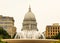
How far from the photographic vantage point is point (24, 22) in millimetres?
138875

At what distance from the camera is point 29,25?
136125mm

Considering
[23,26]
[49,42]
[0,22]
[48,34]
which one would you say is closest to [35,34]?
[49,42]

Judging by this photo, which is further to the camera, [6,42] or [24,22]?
[24,22]

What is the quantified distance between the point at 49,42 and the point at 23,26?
81.8 m

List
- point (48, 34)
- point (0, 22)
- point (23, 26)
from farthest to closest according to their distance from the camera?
point (48, 34)
point (0, 22)
point (23, 26)

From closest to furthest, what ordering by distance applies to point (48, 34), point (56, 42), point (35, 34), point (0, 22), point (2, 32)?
point (56, 42) → point (35, 34) → point (2, 32) → point (0, 22) → point (48, 34)

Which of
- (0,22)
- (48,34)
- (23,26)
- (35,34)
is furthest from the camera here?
(48,34)

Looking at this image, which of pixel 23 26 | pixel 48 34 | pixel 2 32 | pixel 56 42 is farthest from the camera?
pixel 48 34

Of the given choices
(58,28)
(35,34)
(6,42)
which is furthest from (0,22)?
(6,42)

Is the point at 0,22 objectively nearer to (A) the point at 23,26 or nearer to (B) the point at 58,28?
(A) the point at 23,26

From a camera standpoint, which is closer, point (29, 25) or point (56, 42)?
point (56, 42)

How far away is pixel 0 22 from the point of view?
15100cm

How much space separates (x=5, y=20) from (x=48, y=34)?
22.5 m

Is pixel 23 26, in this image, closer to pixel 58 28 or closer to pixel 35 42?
pixel 58 28
